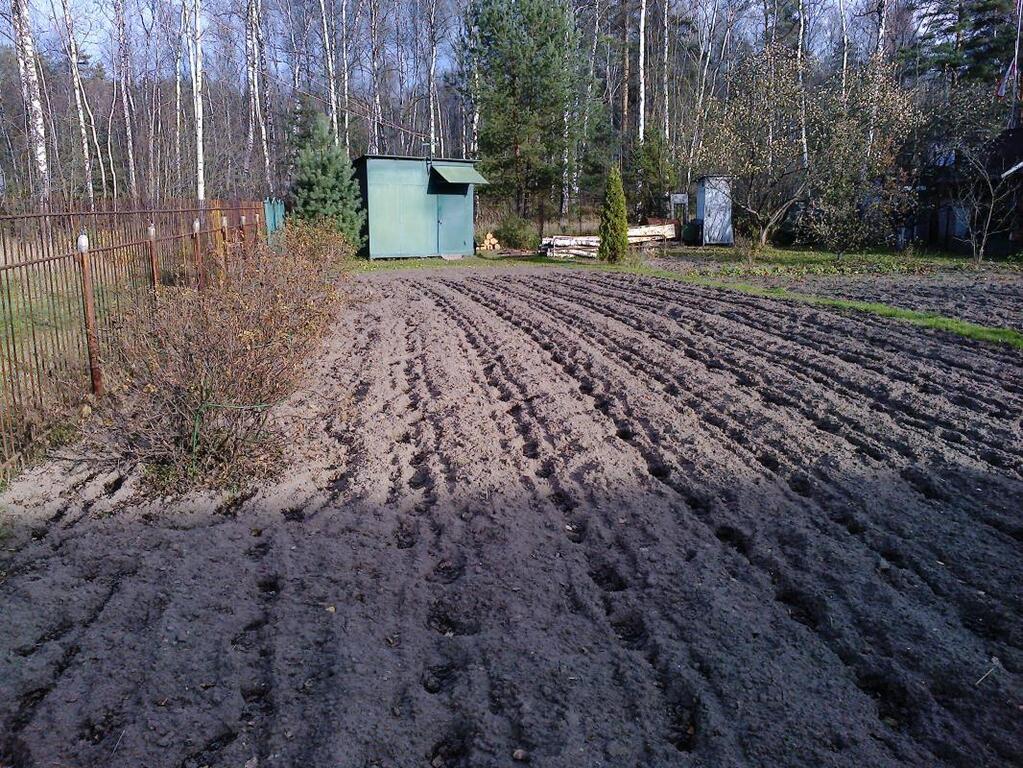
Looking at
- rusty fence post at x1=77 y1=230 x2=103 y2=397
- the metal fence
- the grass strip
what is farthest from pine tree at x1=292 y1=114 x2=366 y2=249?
rusty fence post at x1=77 y1=230 x2=103 y2=397

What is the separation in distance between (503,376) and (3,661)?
5.45 m

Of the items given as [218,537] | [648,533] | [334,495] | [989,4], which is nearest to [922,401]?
[648,533]

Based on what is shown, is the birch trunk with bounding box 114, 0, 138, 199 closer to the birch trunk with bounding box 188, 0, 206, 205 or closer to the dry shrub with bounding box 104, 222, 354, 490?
the birch trunk with bounding box 188, 0, 206, 205

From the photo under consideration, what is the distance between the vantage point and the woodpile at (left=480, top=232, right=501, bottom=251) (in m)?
28.1

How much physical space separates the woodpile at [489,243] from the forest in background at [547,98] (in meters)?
2.42

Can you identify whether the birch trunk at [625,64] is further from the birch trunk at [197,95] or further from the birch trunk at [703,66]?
the birch trunk at [197,95]

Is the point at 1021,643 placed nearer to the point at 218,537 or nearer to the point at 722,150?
the point at 218,537

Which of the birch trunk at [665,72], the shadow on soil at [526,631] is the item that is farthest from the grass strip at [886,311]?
the birch trunk at [665,72]

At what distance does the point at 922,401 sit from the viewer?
7000 mm

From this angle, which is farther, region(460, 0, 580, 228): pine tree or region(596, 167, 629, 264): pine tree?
region(460, 0, 580, 228): pine tree

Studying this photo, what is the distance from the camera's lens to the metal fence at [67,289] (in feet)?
19.3

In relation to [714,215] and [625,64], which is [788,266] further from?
[625,64]

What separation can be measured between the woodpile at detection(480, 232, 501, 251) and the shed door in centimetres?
219

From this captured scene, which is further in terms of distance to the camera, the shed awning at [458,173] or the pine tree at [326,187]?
the shed awning at [458,173]
